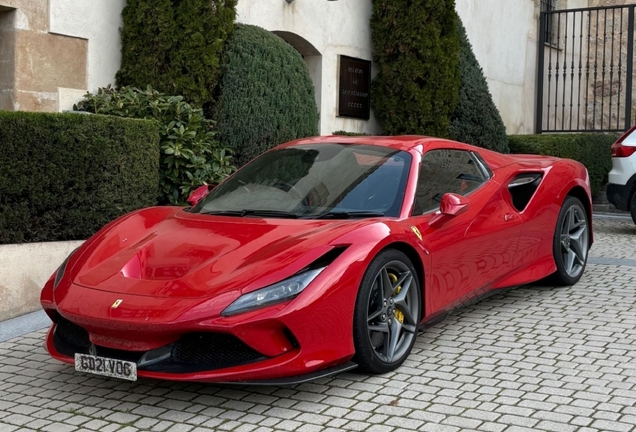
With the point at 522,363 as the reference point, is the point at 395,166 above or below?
above

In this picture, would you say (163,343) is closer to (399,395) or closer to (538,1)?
(399,395)

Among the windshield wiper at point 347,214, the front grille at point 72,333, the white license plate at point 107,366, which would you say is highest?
the windshield wiper at point 347,214

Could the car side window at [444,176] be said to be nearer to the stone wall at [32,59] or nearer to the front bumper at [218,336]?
the front bumper at [218,336]

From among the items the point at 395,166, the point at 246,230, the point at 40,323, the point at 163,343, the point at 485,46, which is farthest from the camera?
the point at 485,46

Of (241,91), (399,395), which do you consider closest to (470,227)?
(399,395)

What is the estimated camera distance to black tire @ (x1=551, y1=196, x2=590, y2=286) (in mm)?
6910

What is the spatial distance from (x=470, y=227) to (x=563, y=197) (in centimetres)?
176

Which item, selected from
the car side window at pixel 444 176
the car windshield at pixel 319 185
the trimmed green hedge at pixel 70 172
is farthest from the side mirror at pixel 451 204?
the trimmed green hedge at pixel 70 172

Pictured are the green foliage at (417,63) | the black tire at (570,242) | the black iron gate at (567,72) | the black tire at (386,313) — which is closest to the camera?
the black tire at (386,313)

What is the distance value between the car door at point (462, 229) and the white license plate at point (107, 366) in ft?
6.03

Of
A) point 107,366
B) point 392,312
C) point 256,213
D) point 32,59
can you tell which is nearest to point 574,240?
point 392,312

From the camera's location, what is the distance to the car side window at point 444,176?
536 cm

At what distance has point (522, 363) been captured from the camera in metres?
5.02

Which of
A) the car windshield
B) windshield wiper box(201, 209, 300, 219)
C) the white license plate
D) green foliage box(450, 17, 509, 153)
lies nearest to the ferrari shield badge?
the car windshield
